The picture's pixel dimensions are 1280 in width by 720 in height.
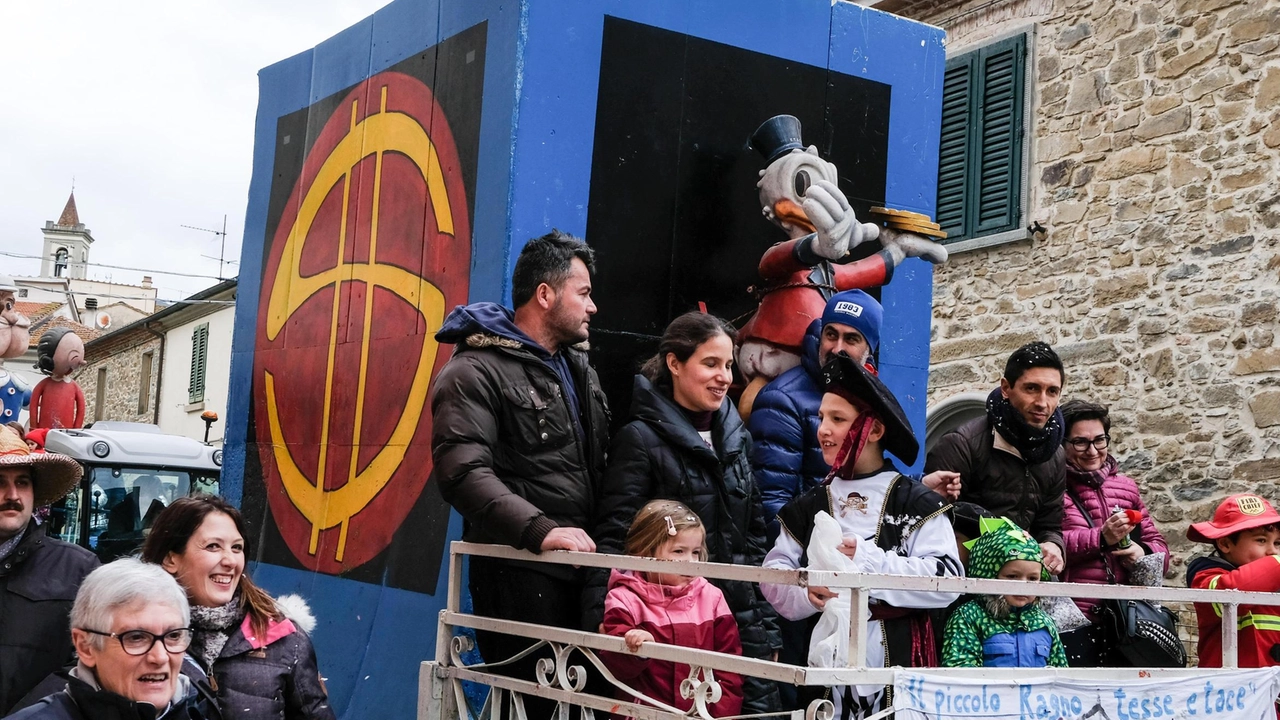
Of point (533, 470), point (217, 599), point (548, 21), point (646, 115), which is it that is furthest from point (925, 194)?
point (217, 599)

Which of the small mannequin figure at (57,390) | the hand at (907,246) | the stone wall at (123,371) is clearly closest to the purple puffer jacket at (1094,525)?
the hand at (907,246)

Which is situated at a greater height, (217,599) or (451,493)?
(451,493)

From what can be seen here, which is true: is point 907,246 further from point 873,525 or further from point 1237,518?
point 873,525

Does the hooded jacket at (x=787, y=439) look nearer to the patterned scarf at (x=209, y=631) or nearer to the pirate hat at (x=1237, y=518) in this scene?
the pirate hat at (x=1237, y=518)

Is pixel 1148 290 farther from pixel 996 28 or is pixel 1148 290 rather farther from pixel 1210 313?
pixel 996 28

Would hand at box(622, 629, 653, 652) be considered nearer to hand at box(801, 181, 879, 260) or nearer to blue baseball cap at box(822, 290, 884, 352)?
blue baseball cap at box(822, 290, 884, 352)

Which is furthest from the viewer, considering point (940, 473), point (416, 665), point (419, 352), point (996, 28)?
point (996, 28)

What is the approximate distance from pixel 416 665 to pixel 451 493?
1248mm

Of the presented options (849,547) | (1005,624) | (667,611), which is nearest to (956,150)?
(1005,624)

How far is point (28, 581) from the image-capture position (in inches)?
135

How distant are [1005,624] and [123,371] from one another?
30.8 m

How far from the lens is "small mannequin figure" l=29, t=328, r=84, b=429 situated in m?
9.01

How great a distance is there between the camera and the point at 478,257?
4816 mm

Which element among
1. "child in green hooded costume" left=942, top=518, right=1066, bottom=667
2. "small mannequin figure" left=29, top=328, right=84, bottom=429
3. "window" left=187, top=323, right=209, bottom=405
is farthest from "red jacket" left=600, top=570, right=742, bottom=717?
"window" left=187, top=323, right=209, bottom=405
